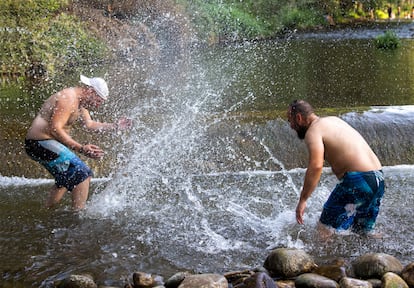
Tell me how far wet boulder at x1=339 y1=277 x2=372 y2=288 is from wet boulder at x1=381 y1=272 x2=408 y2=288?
125 millimetres

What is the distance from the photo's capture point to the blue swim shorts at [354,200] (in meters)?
5.24

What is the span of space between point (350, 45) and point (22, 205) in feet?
70.3

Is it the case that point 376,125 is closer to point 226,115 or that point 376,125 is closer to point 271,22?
point 226,115

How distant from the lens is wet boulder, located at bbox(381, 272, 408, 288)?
438 centimetres

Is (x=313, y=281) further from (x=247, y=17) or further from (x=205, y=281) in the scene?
(x=247, y=17)

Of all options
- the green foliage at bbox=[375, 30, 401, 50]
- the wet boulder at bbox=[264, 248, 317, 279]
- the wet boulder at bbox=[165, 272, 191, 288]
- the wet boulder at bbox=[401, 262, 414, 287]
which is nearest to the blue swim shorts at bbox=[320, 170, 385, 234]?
the wet boulder at bbox=[264, 248, 317, 279]

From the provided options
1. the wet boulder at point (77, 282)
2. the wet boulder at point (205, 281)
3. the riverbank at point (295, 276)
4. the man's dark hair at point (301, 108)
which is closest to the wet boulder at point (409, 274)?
the riverbank at point (295, 276)

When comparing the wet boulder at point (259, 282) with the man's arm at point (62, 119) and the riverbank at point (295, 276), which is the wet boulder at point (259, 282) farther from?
the man's arm at point (62, 119)

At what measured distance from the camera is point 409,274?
4543 millimetres

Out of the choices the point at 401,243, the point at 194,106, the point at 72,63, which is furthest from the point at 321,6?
the point at 401,243

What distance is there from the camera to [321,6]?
124 ft

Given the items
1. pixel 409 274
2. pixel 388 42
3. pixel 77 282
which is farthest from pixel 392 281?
pixel 388 42

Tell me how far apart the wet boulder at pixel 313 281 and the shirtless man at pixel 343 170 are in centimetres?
70

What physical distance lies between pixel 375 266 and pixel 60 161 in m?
3.59
